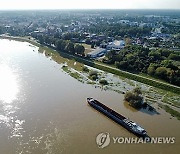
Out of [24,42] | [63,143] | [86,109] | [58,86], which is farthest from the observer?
[24,42]

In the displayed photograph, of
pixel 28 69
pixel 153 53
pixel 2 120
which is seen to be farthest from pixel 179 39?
pixel 2 120

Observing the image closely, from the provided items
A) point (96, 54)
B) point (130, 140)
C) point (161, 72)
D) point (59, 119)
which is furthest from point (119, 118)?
point (96, 54)

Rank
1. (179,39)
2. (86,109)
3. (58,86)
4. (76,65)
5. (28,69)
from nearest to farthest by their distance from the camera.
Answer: (86,109), (58,86), (28,69), (76,65), (179,39)

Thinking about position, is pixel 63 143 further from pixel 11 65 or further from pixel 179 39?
pixel 179 39

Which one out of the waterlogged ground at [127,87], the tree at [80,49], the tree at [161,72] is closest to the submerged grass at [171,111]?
the waterlogged ground at [127,87]

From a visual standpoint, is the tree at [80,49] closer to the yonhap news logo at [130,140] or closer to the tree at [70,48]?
the tree at [70,48]

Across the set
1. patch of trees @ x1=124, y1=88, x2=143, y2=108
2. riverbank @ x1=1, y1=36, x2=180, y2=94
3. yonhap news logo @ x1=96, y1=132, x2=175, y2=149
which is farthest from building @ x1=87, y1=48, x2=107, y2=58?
yonhap news logo @ x1=96, y1=132, x2=175, y2=149
